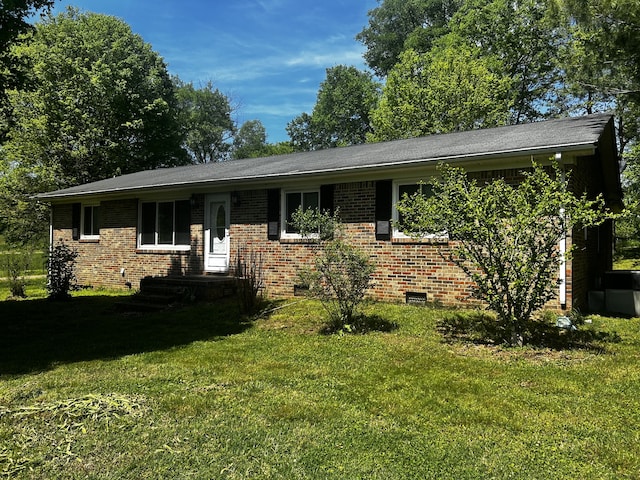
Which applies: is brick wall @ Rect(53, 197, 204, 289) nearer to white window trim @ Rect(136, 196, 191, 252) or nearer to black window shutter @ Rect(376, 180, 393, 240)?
white window trim @ Rect(136, 196, 191, 252)

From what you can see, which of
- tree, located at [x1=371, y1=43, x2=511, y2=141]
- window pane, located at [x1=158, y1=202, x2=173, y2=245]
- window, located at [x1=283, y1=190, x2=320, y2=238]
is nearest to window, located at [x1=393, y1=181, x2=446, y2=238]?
window, located at [x1=283, y1=190, x2=320, y2=238]

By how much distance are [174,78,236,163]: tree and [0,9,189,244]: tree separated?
59.2 ft

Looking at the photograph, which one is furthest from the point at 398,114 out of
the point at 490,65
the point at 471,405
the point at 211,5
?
the point at 471,405

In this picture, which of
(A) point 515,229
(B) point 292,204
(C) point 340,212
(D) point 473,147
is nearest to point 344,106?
(B) point 292,204

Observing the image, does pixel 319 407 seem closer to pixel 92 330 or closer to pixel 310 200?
pixel 92 330

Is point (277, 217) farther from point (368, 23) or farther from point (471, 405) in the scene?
point (368, 23)

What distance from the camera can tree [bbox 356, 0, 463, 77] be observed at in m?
33.2

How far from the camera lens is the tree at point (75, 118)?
2166cm

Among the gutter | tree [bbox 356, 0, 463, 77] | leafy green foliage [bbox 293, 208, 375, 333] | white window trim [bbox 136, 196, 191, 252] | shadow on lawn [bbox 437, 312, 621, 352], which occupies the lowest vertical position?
shadow on lawn [bbox 437, 312, 621, 352]

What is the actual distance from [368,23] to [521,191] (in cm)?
3739

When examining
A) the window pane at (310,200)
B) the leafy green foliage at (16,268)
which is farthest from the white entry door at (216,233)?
the leafy green foliage at (16,268)

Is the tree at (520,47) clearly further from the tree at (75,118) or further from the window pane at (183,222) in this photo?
the window pane at (183,222)

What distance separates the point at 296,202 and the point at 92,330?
4866 millimetres

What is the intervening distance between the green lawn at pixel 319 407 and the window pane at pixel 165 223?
6.00 m
